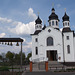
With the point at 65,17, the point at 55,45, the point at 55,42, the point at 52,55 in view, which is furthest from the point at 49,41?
the point at 65,17

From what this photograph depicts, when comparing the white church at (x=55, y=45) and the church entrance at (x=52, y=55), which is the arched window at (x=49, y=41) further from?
the church entrance at (x=52, y=55)

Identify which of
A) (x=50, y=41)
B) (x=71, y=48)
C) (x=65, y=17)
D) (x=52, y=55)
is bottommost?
(x=52, y=55)

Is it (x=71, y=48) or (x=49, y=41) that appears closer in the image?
(x=71, y=48)

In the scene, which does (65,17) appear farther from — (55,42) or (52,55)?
(52,55)

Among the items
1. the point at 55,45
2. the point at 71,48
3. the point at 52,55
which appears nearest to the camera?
the point at 71,48

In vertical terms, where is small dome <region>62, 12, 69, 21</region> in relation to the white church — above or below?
above

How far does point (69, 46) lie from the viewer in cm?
3472

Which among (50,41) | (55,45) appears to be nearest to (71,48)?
(55,45)

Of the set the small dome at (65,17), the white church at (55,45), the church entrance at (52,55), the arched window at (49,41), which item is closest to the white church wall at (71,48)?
the white church at (55,45)

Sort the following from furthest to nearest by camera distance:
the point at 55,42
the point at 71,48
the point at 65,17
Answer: the point at 65,17
the point at 55,42
the point at 71,48

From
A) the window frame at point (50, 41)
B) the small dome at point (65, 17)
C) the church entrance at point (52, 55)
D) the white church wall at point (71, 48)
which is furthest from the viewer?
the small dome at point (65, 17)

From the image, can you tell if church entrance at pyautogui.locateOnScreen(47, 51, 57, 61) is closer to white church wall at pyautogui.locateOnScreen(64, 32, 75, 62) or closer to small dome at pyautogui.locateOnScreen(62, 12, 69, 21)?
white church wall at pyautogui.locateOnScreen(64, 32, 75, 62)

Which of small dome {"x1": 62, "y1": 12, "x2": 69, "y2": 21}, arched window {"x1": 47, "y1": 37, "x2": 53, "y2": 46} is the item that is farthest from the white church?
small dome {"x1": 62, "y1": 12, "x2": 69, "y2": 21}

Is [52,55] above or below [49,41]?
below
